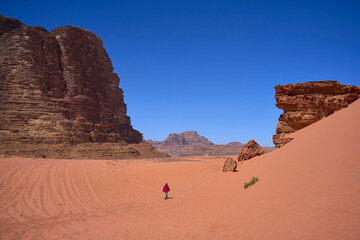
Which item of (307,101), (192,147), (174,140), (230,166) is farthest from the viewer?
(174,140)

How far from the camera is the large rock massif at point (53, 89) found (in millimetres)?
36938

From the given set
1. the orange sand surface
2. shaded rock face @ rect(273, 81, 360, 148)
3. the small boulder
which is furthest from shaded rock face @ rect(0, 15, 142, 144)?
shaded rock face @ rect(273, 81, 360, 148)

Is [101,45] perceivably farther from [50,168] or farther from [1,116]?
[50,168]

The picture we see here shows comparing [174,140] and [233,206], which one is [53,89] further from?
[174,140]

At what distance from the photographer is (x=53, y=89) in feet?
141

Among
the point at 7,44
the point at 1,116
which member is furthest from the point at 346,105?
the point at 7,44

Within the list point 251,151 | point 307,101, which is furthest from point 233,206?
point 307,101

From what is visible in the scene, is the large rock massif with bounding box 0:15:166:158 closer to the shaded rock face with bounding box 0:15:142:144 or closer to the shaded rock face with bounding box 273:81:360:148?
the shaded rock face with bounding box 0:15:142:144

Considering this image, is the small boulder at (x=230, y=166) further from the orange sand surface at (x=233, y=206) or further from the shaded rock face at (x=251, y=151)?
the orange sand surface at (x=233, y=206)

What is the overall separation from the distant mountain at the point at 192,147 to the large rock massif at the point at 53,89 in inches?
1888

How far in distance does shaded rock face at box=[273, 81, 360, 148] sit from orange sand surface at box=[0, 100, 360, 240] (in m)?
4.00

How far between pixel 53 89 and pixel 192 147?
309 ft

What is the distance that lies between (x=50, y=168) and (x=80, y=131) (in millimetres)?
28144

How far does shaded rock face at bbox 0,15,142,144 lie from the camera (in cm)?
3706
